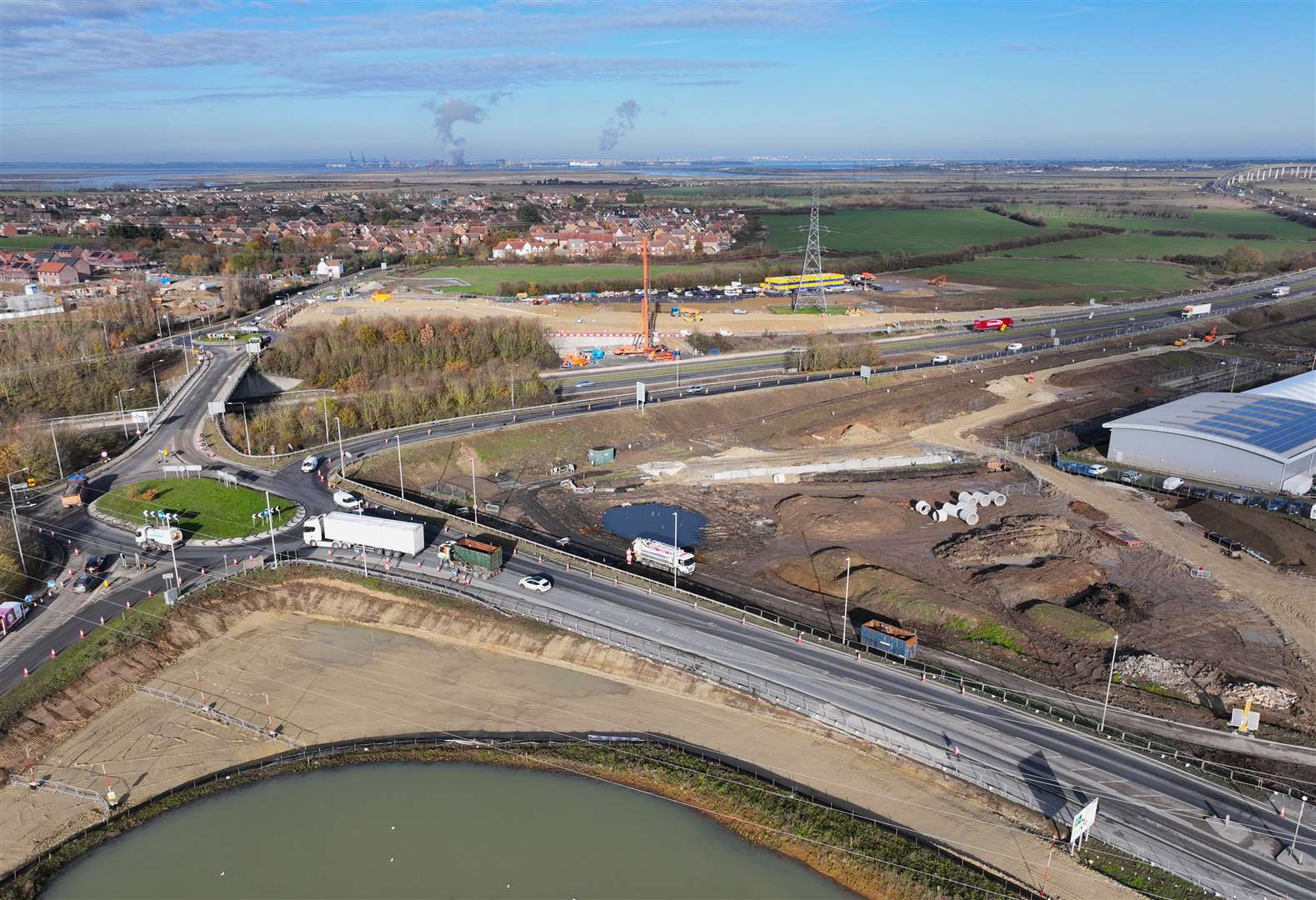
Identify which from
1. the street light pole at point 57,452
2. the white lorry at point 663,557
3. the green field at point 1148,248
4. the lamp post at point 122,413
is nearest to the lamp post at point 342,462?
the street light pole at point 57,452

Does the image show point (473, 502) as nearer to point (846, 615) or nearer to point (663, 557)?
point (663, 557)

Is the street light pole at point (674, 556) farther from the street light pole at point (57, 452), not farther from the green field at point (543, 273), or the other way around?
the green field at point (543, 273)

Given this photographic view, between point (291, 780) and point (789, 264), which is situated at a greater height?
point (789, 264)

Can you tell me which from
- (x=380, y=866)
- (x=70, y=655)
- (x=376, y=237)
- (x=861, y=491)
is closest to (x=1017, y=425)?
Answer: (x=861, y=491)

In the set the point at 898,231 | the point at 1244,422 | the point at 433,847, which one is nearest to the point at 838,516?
the point at 1244,422

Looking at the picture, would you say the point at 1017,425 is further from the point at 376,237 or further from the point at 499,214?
the point at 499,214

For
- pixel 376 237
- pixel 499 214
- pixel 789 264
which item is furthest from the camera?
pixel 499 214

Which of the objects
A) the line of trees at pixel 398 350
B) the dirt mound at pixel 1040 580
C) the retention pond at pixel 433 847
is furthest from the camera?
the line of trees at pixel 398 350
